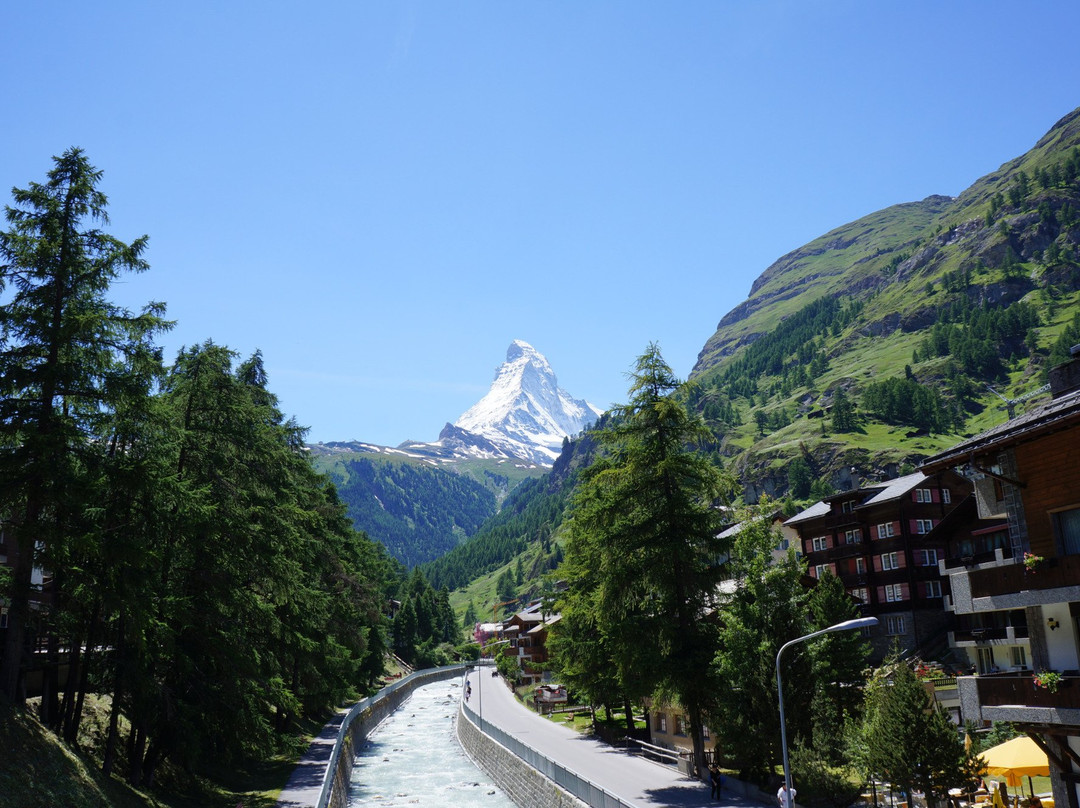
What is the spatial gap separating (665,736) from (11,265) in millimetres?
42751

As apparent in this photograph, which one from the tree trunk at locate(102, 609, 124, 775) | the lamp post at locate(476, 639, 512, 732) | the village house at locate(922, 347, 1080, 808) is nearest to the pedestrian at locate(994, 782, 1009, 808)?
the village house at locate(922, 347, 1080, 808)

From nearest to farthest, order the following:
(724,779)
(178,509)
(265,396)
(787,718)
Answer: (178,509)
(787,718)
(724,779)
(265,396)

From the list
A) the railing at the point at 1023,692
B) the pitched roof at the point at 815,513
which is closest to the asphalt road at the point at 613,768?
the railing at the point at 1023,692

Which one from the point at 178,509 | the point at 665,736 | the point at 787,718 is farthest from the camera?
the point at 665,736

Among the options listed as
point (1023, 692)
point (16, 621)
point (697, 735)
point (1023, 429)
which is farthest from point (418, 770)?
point (1023, 429)

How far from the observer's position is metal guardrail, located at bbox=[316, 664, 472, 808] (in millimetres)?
35188

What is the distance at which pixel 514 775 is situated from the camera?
151ft

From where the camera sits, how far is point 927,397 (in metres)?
190

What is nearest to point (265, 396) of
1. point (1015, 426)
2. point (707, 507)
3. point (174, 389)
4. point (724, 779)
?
point (174, 389)

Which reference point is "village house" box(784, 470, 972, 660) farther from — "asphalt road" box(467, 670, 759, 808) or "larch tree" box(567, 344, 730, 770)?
"larch tree" box(567, 344, 730, 770)

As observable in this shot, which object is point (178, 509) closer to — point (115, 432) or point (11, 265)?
point (115, 432)

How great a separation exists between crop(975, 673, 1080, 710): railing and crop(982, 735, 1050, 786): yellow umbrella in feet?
20.7

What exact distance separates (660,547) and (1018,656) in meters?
18.0

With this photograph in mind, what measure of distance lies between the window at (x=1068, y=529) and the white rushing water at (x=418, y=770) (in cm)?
3425
